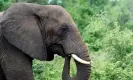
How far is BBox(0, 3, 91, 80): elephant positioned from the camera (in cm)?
559

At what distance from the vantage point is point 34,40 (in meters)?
5.64

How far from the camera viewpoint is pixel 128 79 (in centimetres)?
965

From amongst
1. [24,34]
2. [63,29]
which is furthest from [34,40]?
[63,29]

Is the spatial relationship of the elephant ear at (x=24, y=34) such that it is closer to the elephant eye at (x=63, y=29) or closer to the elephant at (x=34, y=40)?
the elephant at (x=34, y=40)

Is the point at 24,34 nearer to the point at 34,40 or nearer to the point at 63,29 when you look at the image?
the point at 34,40

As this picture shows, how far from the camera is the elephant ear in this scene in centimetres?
560

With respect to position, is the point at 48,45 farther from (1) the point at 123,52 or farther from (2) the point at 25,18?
(1) the point at 123,52

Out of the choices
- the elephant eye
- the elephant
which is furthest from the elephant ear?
the elephant eye

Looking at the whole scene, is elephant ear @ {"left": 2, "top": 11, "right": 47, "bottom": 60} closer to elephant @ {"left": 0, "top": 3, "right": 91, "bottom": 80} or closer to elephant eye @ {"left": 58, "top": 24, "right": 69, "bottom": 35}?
elephant @ {"left": 0, "top": 3, "right": 91, "bottom": 80}

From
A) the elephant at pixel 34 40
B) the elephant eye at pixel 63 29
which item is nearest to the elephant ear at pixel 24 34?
the elephant at pixel 34 40

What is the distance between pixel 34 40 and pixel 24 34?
0.40 ft

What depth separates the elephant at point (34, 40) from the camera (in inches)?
220

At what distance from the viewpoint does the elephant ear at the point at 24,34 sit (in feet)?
18.4

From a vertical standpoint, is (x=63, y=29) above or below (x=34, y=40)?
above
